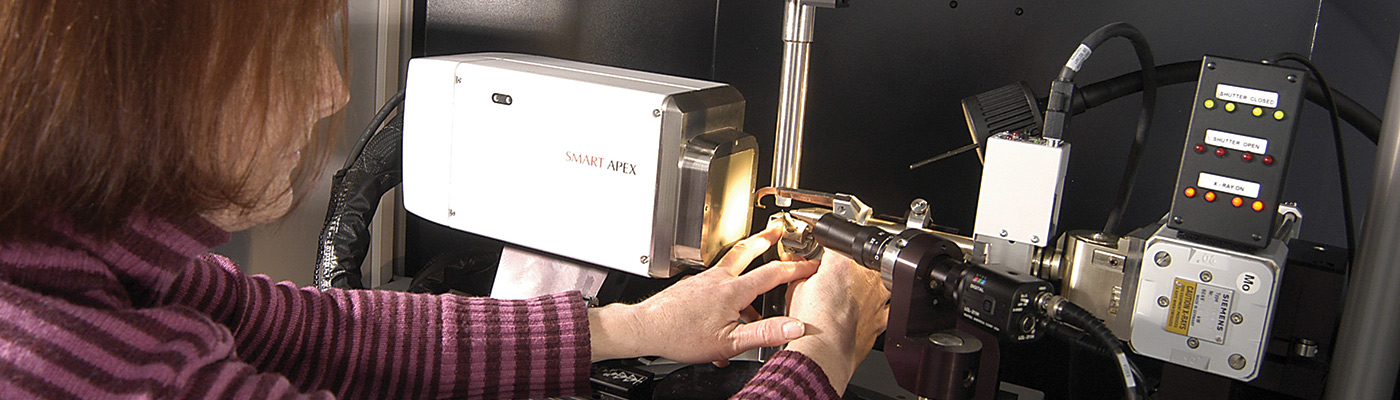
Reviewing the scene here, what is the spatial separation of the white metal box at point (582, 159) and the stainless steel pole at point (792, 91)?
1.5 inches

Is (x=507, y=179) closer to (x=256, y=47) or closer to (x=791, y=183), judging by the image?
(x=791, y=183)

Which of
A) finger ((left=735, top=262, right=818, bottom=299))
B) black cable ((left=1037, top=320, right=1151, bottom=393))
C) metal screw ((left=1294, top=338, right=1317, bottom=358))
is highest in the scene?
metal screw ((left=1294, top=338, right=1317, bottom=358))

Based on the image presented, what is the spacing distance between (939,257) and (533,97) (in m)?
0.48

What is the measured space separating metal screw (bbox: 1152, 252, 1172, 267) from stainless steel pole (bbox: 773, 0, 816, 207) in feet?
1.35

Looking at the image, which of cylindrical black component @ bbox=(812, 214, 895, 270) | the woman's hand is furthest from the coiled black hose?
cylindrical black component @ bbox=(812, 214, 895, 270)

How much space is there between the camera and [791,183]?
44.6 inches

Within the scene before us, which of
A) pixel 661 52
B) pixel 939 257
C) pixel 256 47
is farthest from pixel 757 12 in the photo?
pixel 256 47

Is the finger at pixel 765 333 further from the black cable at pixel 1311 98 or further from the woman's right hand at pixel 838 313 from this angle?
the black cable at pixel 1311 98

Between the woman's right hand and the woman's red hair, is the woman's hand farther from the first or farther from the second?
the woman's red hair

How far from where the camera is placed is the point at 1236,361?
0.82 meters

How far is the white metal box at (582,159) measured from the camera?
102cm

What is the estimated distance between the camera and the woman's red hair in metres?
0.53

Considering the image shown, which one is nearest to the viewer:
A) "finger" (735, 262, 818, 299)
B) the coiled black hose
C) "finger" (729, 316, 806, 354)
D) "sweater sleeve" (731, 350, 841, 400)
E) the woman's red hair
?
the woman's red hair

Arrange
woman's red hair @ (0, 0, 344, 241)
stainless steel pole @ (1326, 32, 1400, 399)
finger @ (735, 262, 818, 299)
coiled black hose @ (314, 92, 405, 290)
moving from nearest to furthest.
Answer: woman's red hair @ (0, 0, 344, 241), stainless steel pole @ (1326, 32, 1400, 399), finger @ (735, 262, 818, 299), coiled black hose @ (314, 92, 405, 290)
